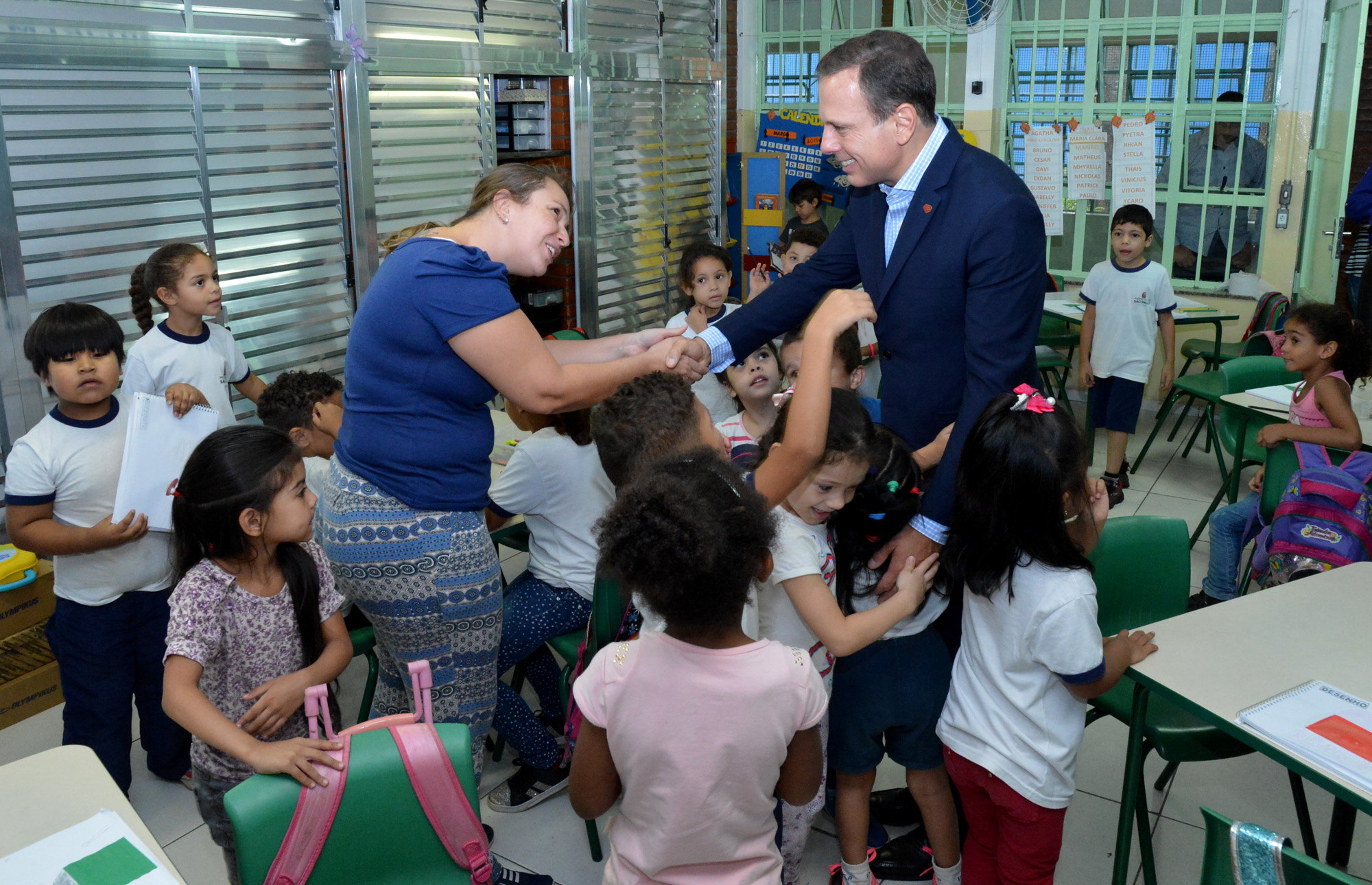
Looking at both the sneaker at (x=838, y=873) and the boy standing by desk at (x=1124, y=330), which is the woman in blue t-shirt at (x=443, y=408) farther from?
the boy standing by desk at (x=1124, y=330)

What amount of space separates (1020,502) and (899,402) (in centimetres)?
46

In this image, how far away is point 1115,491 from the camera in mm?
5035

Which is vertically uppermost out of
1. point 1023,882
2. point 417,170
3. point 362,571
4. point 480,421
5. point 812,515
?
point 417,170

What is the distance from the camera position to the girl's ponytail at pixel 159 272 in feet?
10.9

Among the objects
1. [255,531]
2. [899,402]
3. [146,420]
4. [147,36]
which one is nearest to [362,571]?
[255,531]

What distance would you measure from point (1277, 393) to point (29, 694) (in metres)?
4.46

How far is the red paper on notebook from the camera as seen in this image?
164 cm

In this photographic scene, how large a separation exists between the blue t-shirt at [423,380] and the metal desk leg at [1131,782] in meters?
1.35

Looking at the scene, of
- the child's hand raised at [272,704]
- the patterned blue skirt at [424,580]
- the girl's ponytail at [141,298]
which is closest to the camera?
the child's hand raised at [272,704]

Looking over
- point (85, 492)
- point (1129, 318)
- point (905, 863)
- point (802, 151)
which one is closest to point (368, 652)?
point (85, 492)

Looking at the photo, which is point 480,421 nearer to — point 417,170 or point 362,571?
point 362,571

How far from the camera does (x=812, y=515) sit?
1.98 m

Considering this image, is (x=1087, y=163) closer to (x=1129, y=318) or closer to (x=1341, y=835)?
(x=1129, y=318)

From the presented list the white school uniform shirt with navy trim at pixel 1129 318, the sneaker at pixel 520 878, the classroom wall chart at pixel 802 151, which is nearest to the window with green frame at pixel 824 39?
the classroom wall chart at pixel 802 151
